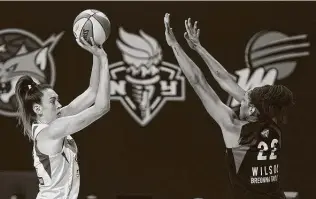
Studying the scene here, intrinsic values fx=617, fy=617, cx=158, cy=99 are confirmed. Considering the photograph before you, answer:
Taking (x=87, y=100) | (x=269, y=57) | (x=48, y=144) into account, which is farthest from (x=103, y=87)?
(x=269, y=57)

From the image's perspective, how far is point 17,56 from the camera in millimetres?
5375

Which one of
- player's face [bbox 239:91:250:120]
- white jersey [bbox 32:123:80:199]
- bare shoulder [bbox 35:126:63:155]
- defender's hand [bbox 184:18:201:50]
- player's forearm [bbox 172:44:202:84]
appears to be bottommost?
white jersey [bbox 32:123:80:199]

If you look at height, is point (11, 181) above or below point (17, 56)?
below

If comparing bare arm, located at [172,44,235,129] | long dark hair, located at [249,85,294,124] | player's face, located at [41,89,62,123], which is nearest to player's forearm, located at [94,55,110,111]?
player's face, located at [41,89,62,123]

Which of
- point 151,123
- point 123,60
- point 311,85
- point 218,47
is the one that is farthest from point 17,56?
point 311,85

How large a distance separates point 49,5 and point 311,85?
2.36m

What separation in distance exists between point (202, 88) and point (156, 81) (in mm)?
831

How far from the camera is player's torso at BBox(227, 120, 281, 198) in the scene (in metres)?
4.21

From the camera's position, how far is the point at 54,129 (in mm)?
3797

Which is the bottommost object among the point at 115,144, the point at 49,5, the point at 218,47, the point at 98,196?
the point at 98,196

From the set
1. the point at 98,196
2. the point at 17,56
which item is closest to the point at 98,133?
the point at 98,196

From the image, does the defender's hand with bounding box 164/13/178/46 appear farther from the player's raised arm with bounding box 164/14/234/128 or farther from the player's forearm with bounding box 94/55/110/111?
the player's forearm with bounding box 94/55/110/111

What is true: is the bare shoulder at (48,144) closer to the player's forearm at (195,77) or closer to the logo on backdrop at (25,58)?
the player's forearm at (195,77)

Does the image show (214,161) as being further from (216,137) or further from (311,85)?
(311,85)
